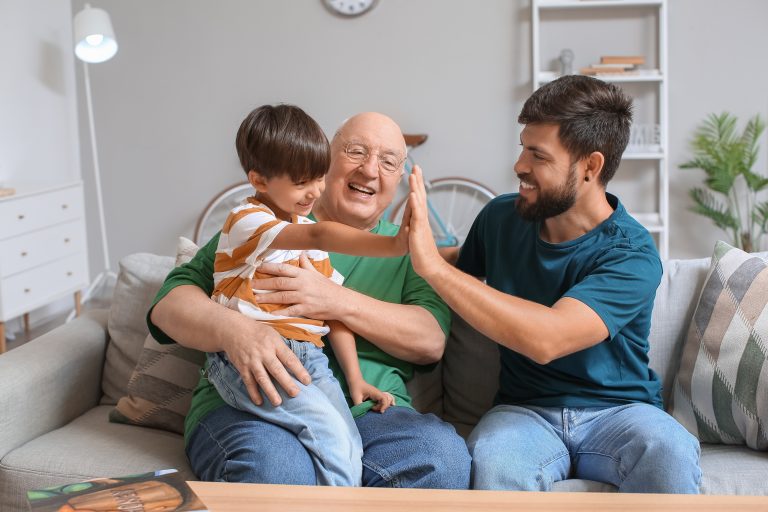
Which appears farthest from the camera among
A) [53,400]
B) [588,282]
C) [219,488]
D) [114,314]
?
[114,314]

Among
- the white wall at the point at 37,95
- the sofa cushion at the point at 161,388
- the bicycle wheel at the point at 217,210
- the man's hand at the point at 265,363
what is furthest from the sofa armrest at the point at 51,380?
the bicycle wheel at the point at 217,210

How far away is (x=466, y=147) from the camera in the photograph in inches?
218

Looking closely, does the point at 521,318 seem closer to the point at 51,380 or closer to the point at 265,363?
the point at 265,363

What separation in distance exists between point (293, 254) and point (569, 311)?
0.60 metres

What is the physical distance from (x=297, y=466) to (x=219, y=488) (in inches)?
9.9

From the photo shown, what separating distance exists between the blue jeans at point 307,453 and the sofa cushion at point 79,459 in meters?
0.11

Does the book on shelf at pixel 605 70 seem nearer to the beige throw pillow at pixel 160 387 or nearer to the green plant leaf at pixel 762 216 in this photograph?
the green plant leaf at pixel 762 216

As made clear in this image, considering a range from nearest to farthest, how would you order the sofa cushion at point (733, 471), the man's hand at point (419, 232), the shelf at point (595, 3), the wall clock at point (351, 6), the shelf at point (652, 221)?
the man's hand at point (419, 232), the sofa cushion at point (733, 471), the shelf at point (595, 3), the shelf at point (652, 221), the wall clock at point (351, 6)

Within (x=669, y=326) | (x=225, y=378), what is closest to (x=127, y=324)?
(x=225, y=378)

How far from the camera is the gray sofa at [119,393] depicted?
6.25 ft

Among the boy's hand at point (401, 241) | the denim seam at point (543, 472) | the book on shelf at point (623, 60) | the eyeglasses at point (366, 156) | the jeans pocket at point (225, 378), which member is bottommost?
the denim seam at point (543, 472)

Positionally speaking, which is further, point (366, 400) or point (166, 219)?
point (166, 219)

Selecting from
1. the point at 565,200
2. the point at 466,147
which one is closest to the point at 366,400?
the point at 565,200

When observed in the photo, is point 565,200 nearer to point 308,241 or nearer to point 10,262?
point 308,241
